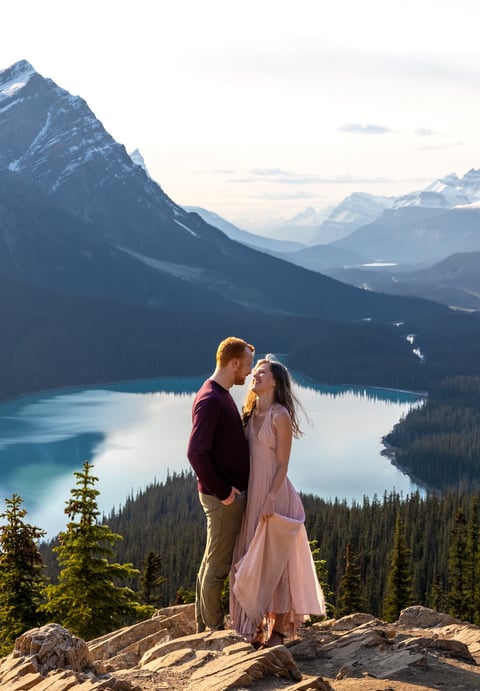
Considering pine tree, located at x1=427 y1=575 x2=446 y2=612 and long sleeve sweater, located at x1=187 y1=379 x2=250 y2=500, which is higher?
long sleeve sweater, located at x1=187 y1=379 x2=250 y2=500

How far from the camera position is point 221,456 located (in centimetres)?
1266

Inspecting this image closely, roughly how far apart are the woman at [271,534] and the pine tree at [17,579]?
11.7 m

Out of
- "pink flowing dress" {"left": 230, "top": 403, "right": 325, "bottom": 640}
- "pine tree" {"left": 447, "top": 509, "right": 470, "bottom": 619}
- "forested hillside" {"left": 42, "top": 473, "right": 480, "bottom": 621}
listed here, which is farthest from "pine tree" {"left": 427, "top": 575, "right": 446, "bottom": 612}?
"pink flowing dress" {"left": 230, "top": 403, "right": 325, "bottom": 640}

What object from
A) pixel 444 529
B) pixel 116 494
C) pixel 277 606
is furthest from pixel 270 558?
pixel 116 494

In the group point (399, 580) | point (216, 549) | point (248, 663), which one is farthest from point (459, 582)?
point (248, 663)

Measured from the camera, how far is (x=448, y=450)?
135 m

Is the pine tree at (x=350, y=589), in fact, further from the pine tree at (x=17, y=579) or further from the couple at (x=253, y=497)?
the couple at (x=253, y=497)

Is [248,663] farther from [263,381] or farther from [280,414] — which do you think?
[263,381]

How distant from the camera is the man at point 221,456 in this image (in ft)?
40.8

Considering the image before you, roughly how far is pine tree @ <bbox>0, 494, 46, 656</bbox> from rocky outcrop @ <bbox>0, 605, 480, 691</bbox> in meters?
9.76

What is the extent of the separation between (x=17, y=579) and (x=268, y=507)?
42.6 feet

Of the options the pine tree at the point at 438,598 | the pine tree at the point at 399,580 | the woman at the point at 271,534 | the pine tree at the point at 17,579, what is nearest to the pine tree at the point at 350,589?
the pine tree at the point at 399,580

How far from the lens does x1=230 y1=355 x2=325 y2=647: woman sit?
1254 centimetres

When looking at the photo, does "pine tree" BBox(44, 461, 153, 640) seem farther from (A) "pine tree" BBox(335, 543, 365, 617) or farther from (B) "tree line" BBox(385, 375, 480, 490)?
(B) "tree line" BBox(385, 375, 480, 490)
